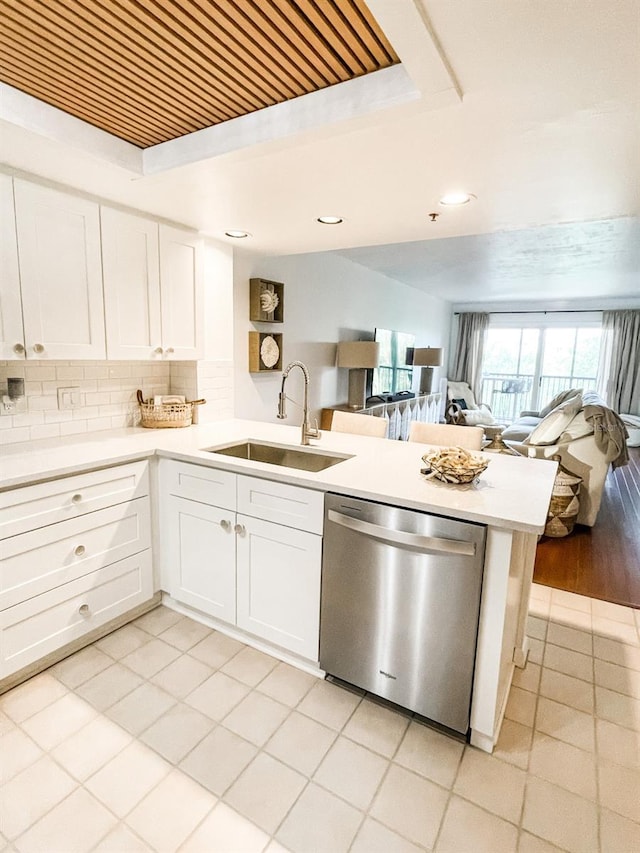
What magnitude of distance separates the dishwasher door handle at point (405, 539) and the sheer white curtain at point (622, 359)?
774cm

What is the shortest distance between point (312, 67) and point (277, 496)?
4.86 ft

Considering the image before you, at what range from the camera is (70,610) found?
201cm

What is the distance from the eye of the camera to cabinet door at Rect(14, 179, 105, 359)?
1.95 metres

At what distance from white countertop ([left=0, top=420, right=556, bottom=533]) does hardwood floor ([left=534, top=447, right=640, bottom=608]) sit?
48.2 inches

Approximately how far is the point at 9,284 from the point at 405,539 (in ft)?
6.29

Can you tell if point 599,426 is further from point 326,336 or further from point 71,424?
point 71,424

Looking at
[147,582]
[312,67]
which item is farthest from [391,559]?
[312,67]

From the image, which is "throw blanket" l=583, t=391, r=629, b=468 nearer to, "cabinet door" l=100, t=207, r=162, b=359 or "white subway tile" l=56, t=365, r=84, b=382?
"cabinet door" l=100, t=207, r=162, b=359

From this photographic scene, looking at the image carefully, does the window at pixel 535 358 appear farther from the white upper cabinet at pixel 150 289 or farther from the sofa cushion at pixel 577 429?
the white upper cabinet at pixel 150 289

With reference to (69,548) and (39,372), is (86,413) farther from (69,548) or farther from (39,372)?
(69,548)

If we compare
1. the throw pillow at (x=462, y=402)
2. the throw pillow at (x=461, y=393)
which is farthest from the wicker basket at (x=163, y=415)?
the throw pillow at (x=461, y=393)

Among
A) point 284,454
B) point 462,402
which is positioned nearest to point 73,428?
point 284,454

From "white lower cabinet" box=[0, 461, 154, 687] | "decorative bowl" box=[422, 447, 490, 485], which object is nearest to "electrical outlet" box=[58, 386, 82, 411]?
"white lower cabinet" box=[0, 461, 154, 687]

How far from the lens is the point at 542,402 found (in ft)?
28.8
